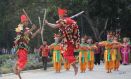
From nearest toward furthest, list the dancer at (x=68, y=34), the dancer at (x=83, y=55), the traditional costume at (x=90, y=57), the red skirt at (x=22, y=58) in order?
the dancer at (x=68, y=34), the red skirt at (x=22, y=58), the dancer at (x=83, y=55), the traditional costume at (x=90, y=57)

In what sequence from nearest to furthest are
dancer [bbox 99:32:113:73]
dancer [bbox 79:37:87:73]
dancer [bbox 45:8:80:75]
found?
dancer [bbox 45:8:80:75], dancer [bbox 99:32:113:73], dancer [bbox 79:37:87:73]

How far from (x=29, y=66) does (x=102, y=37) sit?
13.2 meters

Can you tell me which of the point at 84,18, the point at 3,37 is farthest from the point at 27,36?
the point at 3,37

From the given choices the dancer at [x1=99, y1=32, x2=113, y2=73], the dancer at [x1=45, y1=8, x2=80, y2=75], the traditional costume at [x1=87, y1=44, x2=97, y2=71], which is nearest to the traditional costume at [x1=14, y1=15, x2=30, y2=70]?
the dancer at [x1=45, y1=8, x2=80, y2=75]

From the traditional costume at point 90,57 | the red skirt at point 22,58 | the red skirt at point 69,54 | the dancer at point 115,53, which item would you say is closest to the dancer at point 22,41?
the red skirt at point 22,58

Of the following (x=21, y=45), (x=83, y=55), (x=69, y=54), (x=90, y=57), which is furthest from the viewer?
(x=90, y=57)

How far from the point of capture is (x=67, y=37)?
1397 cm

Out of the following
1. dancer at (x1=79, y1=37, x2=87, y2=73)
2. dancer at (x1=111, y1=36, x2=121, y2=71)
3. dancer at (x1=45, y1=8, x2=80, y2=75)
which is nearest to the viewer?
dancer at (x1=45, y1=8, x2=80, y2=75)

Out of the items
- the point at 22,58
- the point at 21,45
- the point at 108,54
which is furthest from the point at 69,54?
the point at 108,54

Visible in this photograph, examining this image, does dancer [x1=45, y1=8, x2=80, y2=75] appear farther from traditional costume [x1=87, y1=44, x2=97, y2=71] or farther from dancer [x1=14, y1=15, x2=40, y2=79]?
traditional costume [x1=87, y1=44, x2=97, y2=71]

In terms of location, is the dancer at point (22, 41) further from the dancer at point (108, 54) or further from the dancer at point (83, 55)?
the dancer at point (83, 55)

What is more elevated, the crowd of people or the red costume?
the red costume

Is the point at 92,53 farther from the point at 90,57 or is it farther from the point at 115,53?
the point at 115,53

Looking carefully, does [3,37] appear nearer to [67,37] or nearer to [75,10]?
[75,10]
